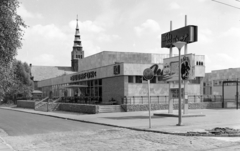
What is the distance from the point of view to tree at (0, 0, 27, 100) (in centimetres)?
1458

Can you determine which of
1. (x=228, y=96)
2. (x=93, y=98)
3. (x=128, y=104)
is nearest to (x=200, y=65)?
(x=128, y=104)

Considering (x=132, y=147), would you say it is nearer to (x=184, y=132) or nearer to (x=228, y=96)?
(x=184, y=132)

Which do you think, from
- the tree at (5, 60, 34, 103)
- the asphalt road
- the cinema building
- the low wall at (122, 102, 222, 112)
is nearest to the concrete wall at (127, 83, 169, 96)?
the cinema building

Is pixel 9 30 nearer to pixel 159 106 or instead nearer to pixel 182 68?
pixel 182 68

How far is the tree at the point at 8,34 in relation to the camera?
47.8 feet

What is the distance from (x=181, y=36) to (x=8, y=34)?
564 inches

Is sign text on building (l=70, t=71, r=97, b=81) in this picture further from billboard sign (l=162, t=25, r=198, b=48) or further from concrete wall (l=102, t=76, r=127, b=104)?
billboard sign (l=162, t=25, r=198, b=48)

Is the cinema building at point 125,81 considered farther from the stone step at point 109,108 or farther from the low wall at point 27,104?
the low wall at point 27,104

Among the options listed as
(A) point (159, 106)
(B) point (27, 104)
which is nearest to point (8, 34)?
(A) point (159, 106)

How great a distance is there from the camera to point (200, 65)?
35.2m

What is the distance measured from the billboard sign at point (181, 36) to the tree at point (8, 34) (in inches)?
518

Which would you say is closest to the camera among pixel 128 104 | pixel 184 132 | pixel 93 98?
pixel 184 132

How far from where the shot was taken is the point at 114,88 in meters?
33.8

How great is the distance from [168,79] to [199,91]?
12.6m
